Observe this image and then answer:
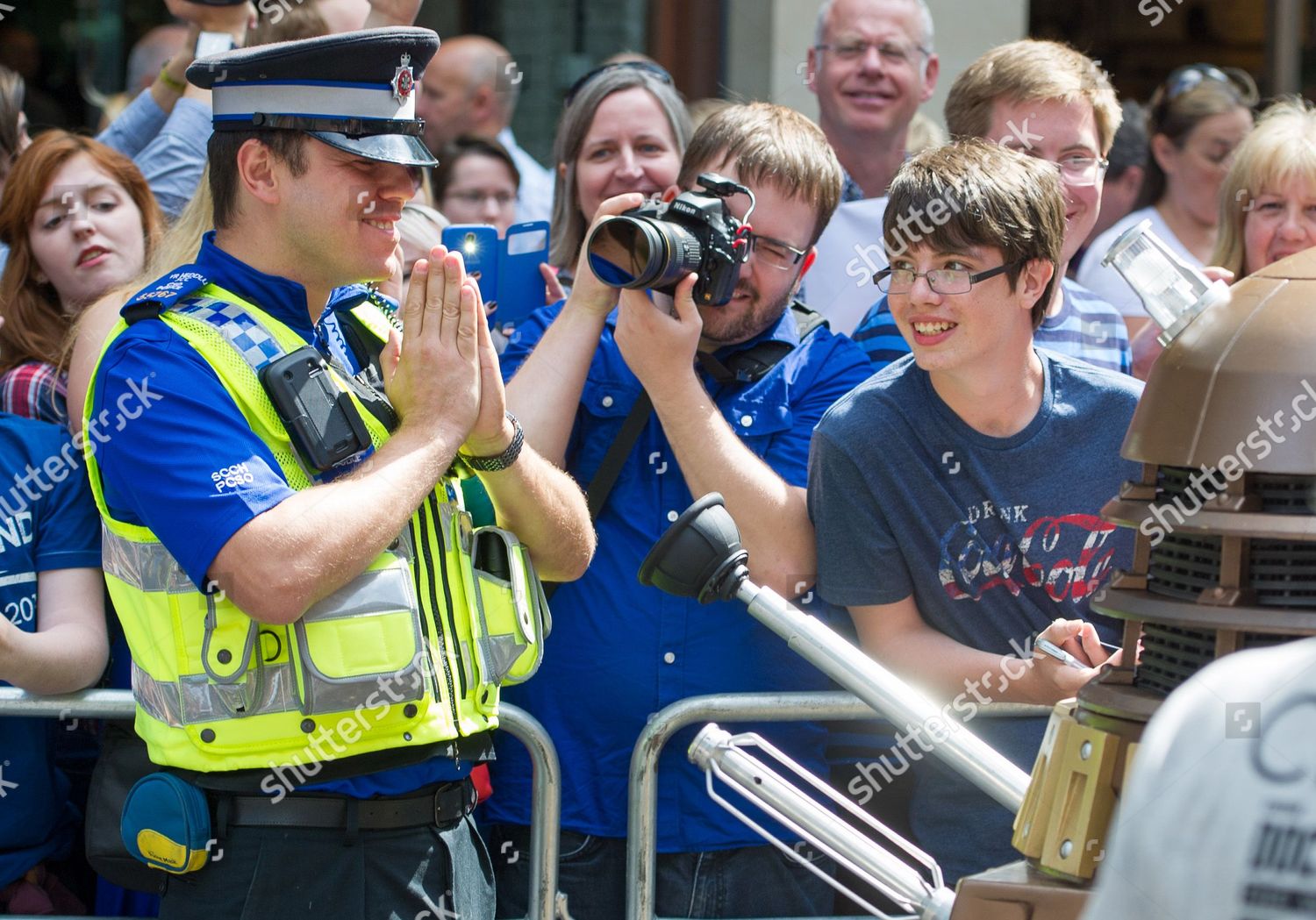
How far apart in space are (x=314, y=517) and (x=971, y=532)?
1168 mm

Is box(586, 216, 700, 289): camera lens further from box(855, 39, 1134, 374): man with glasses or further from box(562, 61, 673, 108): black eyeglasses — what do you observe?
box(562, 61, 673, 108): black eyeglasses

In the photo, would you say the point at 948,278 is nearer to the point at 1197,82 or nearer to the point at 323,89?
the point at 323,89

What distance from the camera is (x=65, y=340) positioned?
3273 mm

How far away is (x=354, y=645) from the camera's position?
2.18m

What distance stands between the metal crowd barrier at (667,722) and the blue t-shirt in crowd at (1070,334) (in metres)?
0.80

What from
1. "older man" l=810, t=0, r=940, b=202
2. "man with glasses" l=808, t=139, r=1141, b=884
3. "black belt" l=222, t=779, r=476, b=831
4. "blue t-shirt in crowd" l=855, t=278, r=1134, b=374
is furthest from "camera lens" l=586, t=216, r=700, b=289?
"older man" l=810, t=0, r=940, b=202

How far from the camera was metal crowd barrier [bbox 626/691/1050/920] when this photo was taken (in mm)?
2699

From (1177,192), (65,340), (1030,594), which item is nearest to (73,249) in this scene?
(65,340)

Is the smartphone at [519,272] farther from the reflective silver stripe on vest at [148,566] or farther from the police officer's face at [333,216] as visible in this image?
the reflective silver stripe on vest at [148,566]

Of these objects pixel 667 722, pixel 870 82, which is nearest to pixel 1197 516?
pixel 667 722

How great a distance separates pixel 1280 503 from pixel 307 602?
1245mm

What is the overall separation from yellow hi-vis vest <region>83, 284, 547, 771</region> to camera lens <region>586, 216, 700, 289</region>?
654 millimetres

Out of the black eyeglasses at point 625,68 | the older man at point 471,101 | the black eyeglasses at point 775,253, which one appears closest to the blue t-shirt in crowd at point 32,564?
the black eyeglasses at point 775,253

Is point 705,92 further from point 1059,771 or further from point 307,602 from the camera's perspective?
point 1059,771
